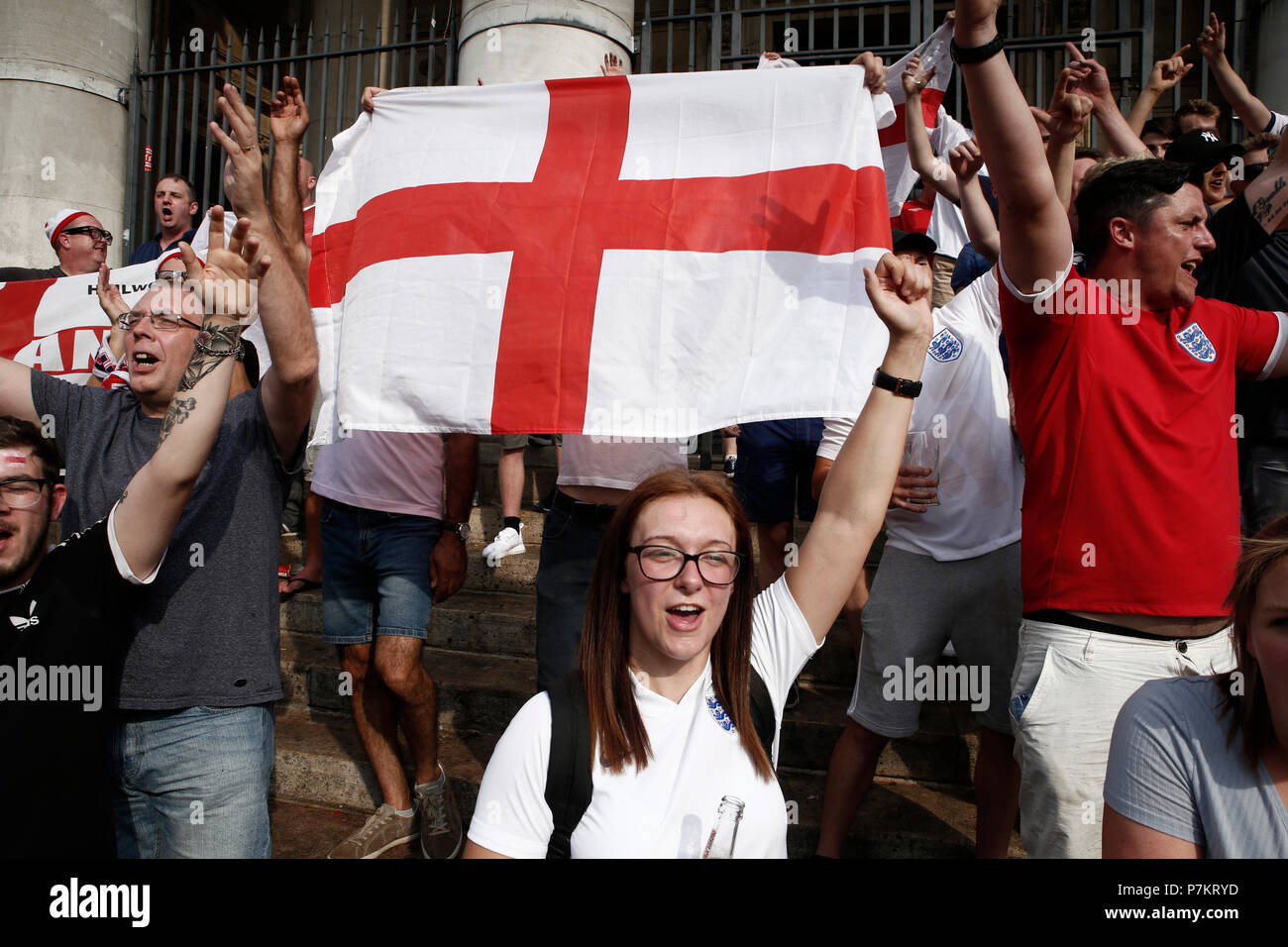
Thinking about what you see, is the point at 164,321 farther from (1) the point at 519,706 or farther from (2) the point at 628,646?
(1) the point at 519,706

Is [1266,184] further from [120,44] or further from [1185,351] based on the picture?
[120,44]

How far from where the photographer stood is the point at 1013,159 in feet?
6.26

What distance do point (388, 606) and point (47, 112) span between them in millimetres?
7268

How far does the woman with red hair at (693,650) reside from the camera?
142 centimetres

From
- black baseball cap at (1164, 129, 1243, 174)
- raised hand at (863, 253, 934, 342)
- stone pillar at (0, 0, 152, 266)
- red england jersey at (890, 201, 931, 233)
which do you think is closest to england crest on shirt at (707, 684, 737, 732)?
raised hand at (863, 253, 934, 342)

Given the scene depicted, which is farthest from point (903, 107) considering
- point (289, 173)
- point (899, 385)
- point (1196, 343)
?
point (289, 173)

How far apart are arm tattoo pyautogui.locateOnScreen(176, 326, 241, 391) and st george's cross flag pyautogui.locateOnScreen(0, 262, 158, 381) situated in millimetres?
3382

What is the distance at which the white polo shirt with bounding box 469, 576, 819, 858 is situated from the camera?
4.60 ft

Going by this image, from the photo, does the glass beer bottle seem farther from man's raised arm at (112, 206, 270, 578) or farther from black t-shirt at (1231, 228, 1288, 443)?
black t-shirt at (1231, 228, 1288, 443)

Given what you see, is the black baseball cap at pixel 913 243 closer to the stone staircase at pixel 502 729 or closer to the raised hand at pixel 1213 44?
the stone staircase at pixel 502 729

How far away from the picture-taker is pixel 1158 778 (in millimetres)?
1387

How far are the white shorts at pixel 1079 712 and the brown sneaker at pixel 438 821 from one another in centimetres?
207

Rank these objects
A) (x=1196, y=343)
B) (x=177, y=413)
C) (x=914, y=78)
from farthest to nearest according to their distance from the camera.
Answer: (x=914, y=78) → (x=1196, y=343) → (x=177, y=413)
